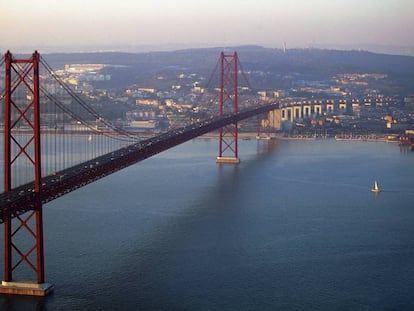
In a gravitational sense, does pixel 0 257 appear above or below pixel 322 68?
below

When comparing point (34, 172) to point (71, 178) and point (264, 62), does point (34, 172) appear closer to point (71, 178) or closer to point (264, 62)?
point (71, 178)

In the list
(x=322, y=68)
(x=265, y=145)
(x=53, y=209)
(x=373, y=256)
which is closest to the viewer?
(x=373, y=256)

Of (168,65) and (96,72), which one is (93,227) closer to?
(96,72)

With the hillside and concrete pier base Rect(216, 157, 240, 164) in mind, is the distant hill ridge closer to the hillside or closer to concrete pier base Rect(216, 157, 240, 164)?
the hillside

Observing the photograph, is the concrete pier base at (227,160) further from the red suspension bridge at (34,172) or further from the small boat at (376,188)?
the small boat at (376,188)

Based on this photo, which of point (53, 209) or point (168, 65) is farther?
point (168, 65)

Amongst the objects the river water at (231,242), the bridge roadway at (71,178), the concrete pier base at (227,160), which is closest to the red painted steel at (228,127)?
the concrete pier base at (227,160)

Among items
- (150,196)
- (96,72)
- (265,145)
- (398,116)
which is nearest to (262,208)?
(150,196)
